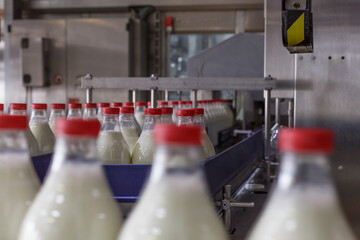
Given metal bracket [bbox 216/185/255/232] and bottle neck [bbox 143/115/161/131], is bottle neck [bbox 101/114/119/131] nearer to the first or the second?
bottle neck [bbox 143/115/161/131]

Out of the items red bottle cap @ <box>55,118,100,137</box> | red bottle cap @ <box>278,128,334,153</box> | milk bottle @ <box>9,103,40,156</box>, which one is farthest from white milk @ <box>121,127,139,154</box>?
red bottle cap @ <box>278,128,334,153</box>

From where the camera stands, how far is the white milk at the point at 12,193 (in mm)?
621

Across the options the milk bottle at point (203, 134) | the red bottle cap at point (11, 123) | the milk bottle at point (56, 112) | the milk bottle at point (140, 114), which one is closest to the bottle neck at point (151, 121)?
the milk bottle at point (203, 134)

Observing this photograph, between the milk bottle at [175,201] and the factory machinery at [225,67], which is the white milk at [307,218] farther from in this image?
the factory machinery at [225,67]

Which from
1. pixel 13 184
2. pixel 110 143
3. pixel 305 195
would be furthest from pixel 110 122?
pixel 305 195

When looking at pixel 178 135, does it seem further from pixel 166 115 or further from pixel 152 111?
pixel 166 115

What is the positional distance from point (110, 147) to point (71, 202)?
2.13ft

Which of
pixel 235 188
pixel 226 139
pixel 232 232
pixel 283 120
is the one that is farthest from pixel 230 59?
pixel 232 232

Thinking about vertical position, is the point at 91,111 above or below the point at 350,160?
above

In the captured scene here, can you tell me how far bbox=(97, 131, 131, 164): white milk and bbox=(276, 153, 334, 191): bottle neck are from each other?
30.6 inches

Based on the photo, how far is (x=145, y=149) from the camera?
1.22 meters

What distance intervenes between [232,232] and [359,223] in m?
0.95

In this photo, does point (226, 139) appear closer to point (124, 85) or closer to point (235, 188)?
point (124, 85)

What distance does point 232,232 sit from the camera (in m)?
1.27
